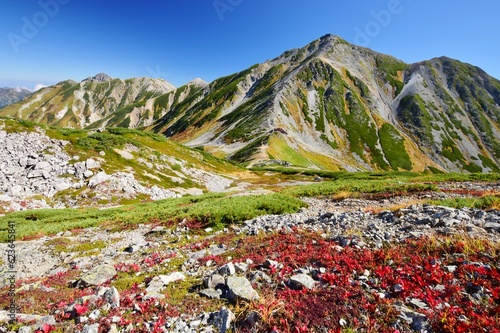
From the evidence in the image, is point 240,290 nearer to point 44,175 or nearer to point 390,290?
point 390,290

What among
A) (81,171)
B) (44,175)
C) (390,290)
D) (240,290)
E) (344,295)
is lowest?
(44,175)

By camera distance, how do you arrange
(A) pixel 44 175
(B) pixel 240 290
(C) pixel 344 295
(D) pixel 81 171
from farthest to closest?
(D) pixel 81 171 → (A) pixel 44 175 → (B) pixel 240 290 → (C) pixel 344 295

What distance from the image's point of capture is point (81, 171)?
48562 mm

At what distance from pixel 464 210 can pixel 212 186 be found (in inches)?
2278

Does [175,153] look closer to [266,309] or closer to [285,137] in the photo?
[266,309]

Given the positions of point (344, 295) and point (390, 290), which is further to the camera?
point (390, 290)

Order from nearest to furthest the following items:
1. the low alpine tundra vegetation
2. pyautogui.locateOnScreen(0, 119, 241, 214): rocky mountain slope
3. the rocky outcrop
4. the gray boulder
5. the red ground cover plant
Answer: the red ground cover plant → the low alpine tundra vegetation → the gray boulder → the rocky outcrop → pyautogui.locateOnScreen(0, 119, 241, 214): rocky mountain slope

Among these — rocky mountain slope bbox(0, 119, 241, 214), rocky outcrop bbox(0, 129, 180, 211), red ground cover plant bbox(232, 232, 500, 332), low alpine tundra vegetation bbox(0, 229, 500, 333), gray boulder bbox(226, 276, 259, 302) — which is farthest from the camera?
rocky mountain slope bbox(0, 119, 241, 214)

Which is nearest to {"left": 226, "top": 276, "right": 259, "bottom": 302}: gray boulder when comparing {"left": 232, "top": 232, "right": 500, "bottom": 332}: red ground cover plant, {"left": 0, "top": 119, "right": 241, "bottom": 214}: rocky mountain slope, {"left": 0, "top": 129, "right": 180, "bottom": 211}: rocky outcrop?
{"left": 232, "top": 232, "right": 500, "bottom": 332}: red ground cover plant

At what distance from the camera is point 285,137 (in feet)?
520

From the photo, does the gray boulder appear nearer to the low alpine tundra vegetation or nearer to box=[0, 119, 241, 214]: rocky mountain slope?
the low alpine tundra vegetation

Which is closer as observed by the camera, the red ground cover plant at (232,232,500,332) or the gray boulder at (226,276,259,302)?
the red ground cover plant at (232,232,500,332)

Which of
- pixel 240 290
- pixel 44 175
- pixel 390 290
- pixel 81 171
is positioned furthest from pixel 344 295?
pixel 44 175

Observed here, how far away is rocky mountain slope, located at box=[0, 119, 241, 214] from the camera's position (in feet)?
138
